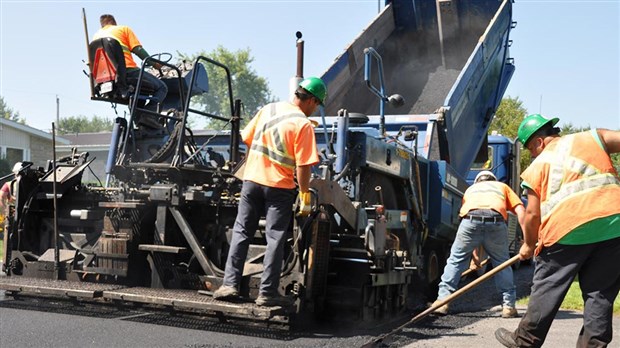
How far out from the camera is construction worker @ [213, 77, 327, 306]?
4.89 m

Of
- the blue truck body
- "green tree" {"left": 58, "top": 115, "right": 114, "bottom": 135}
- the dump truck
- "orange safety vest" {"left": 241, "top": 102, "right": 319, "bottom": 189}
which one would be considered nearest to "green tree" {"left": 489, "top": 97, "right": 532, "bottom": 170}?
the blue truck body

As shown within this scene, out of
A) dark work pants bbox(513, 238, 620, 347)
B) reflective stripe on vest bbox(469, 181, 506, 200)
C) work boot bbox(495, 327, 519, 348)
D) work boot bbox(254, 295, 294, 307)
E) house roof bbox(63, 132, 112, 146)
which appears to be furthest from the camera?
house roof bbox(63, 132, 112, 146)

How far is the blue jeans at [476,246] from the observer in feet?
22.1

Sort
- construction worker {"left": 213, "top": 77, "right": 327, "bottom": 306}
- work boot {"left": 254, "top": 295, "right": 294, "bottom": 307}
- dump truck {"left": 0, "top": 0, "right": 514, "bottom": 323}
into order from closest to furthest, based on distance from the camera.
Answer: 1. work boot {"left": 254, "top": 295, "right": 294, "bottom": 307}
2. construction worker {"left": 213, "top": 77, "right": 327, "bottom": 306}
3. dump truck {"left": 0, "top": 0, "right": 514, "bottom": 323}

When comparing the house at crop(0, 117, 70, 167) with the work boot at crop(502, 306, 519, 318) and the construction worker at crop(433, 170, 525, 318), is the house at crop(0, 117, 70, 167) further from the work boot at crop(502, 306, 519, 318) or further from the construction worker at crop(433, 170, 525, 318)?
the work boot at crop(502, 306, 519, 318)

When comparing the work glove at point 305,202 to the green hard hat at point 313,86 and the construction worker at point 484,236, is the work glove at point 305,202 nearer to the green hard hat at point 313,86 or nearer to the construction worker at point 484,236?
the green hard hat at point 313,86

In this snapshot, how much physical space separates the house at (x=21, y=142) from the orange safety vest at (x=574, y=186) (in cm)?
2344

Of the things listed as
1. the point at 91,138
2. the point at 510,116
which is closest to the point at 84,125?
the point at 91,138

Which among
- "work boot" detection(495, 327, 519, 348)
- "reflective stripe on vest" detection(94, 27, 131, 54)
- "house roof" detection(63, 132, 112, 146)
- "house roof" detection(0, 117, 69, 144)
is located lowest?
"work boot" detection(495, 327, 519, 348)

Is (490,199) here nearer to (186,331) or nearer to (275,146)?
(275,146)

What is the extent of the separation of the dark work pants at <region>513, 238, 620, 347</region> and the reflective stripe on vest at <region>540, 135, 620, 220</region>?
0.86 ft

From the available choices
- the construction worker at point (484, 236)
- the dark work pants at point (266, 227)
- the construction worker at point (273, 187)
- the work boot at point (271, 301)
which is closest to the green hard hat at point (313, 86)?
the construction worker at point (273, 187)

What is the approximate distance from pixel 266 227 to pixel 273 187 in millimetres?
283

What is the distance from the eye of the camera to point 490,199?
6.99 m
